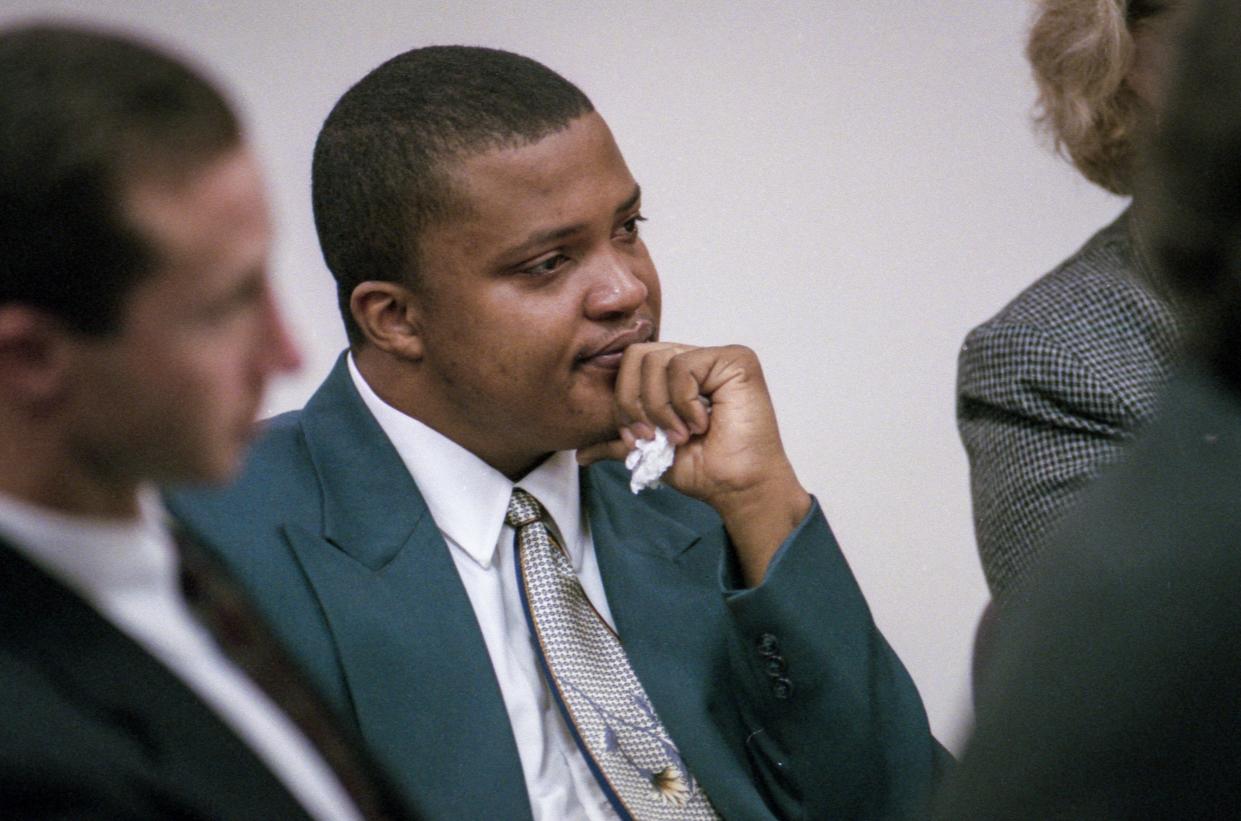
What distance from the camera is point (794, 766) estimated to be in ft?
4.61

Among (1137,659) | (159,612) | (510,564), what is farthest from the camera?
(510,564)

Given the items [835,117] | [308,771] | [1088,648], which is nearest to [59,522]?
[308,771]

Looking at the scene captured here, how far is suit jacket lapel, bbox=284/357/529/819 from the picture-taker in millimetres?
1299

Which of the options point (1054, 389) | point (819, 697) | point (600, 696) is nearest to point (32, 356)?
point (600, 696)

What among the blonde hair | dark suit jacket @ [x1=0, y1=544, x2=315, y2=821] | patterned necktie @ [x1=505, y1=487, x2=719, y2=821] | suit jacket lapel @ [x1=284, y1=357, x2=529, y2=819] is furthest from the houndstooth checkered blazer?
dark suit jacket @ [x1=0, y1=544, x2=315, y2=821]

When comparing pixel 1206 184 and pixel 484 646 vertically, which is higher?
pixel 1206 184

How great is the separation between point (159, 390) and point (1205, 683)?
0.51 metres

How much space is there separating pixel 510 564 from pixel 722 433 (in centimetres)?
25

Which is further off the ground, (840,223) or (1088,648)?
(840,223)

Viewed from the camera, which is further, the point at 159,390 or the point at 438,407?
the point at 438,407

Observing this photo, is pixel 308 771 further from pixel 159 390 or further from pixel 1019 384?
pixel 1019 384

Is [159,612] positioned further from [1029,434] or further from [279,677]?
[1029,434]

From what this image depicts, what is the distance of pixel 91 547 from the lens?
0.78m

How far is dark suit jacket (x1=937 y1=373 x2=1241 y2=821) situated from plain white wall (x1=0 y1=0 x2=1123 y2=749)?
1816 millimetres
